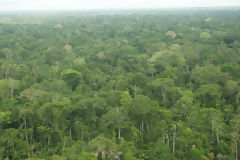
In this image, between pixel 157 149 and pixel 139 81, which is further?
pixel 139 81

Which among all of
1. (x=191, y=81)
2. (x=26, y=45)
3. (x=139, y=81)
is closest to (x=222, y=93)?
(x=191, y=81)

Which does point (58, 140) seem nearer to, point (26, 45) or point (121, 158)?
point (121, 158)

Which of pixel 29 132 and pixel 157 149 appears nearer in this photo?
pixel 157 149

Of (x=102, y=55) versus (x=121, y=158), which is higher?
(x=102, y=55)

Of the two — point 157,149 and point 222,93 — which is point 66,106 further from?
point 222,93

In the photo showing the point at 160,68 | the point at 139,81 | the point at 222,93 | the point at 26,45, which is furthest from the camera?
the point at 26,45

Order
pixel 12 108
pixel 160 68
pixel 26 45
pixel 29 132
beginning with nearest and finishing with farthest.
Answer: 1. pixel 29 132
2. pixel 12 108
3. pixel 160 68
4. pixel 26 45

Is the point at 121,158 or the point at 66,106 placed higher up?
the point at 66,106

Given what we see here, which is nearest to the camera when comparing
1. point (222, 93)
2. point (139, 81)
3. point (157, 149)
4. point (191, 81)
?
point (157, 149)

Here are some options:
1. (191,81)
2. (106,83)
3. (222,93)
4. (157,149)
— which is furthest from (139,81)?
(157,149)

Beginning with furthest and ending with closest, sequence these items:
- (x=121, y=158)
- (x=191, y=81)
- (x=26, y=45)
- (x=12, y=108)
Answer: (x=26, y=45)
(x=191, y=81)
(x=12, y=108)
(x=121, y=158)
